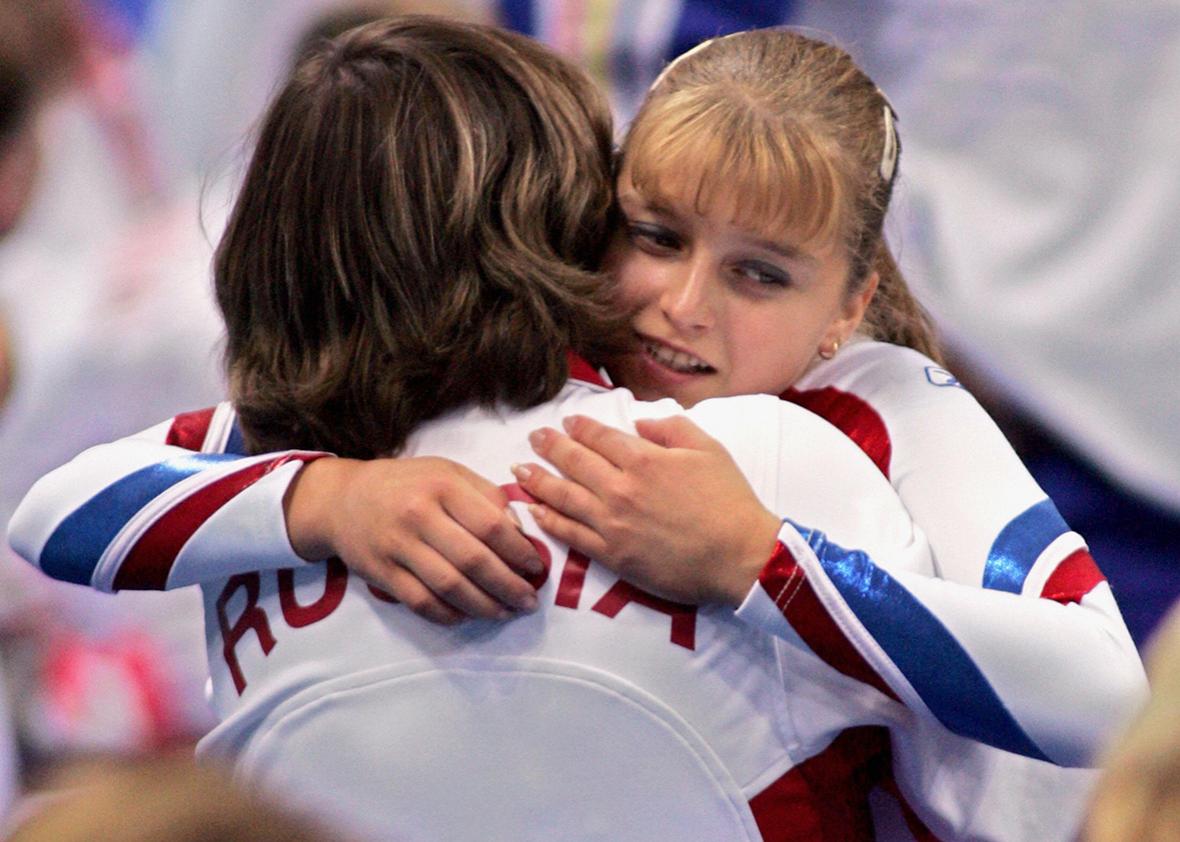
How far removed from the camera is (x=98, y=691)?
2969 millimetres

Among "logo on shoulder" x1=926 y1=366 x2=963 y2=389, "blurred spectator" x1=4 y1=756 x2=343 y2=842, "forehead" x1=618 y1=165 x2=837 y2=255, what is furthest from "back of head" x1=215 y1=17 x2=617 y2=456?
"blurred spectator" x1=4 y1=756 x2=343 y2=842

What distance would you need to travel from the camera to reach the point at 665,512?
1.29m

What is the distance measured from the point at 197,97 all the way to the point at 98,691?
1.55 metres

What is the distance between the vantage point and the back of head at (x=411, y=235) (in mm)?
1397

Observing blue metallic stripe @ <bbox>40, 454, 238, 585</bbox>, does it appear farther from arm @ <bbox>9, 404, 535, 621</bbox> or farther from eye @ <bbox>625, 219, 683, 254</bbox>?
eye @ <bbox>625, 219, 683, 254</bbox>

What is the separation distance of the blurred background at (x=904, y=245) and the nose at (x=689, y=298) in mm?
1435

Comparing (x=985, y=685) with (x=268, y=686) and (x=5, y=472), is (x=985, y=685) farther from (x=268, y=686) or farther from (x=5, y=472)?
(x=5, y=472)

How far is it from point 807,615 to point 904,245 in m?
1.90

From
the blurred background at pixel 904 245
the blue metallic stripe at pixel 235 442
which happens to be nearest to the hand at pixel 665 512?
the blue metallic stripe at pixel 235 442

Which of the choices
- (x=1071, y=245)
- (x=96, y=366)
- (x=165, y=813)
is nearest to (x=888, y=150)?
(x=165, y=813)

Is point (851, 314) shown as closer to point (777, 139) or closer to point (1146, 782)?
point (777, 139)

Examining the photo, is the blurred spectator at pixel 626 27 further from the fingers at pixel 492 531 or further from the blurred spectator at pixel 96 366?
the fingers at pixel 492 531

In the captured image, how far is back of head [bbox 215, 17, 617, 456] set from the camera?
1397 millimetres

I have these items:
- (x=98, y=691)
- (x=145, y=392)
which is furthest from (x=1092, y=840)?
(x=145, y=392)
